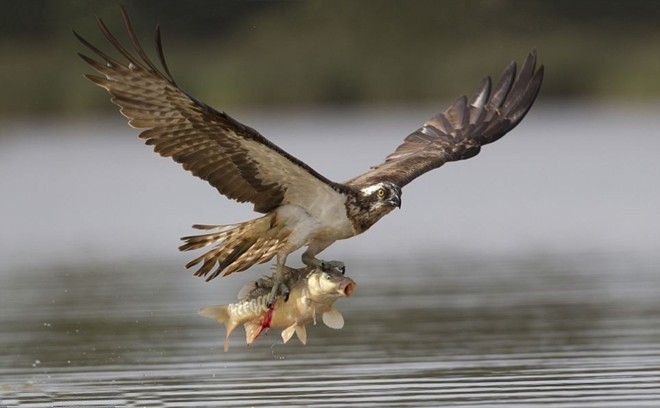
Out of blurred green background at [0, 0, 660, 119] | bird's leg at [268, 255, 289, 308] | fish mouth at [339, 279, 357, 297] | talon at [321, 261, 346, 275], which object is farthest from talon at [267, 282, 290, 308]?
blurred green background at [0, 0, 660, 119]

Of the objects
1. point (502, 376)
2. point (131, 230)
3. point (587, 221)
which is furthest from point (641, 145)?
point (502, 376)

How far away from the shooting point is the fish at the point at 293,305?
34.9ft

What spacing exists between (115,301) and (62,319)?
3.51ft

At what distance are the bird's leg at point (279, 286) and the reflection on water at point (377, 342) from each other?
62cm

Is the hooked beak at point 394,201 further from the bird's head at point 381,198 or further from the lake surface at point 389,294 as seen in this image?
the lake surface at point 389,294

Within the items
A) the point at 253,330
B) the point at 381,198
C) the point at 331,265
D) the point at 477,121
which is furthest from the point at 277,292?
the point at 477,121

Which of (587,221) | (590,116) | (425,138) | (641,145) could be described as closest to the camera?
(425,138)

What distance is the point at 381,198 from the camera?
11.1 m

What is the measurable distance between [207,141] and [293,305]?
121 centimetres

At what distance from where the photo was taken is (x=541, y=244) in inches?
768

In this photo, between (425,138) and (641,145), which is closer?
(425,138)

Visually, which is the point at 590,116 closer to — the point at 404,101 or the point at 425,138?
the point at 404,101

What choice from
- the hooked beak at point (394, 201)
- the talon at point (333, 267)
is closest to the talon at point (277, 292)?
the talon at point (333, 267)

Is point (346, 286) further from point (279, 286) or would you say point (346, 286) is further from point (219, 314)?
point (219, 314)
